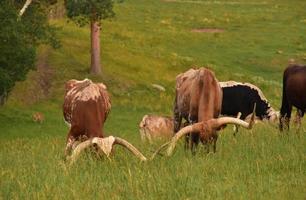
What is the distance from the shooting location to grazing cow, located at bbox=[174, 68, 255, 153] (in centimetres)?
1277

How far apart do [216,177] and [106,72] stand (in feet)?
89.3

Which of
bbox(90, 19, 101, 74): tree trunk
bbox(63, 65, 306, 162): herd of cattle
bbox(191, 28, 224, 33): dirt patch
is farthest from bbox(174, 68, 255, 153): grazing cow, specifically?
bbox(191, 28, 224, 33): dirt patch

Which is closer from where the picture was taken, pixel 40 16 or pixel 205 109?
pixel 205 109

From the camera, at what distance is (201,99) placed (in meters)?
13.8

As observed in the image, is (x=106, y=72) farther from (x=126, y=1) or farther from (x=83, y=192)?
(x=126, y=1)

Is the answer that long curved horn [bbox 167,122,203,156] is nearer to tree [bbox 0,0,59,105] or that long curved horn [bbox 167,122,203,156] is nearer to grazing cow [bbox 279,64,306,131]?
A: grazing cow [bbox 279,64,306,131]

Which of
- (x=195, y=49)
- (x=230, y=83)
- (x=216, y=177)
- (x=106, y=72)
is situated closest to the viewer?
(x=216, y=177)

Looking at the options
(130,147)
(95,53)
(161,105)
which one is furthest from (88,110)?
(95,53)

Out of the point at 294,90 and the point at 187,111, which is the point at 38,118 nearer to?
the point at 187,111

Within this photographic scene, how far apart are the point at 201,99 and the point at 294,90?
406cm

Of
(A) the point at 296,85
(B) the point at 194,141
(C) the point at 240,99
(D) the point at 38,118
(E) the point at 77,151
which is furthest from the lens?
(D) the point at 38,118

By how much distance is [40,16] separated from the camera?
3219 cm

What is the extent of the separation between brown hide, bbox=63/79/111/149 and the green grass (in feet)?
2.30

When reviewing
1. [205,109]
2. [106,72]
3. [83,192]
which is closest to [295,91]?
[205,109]
